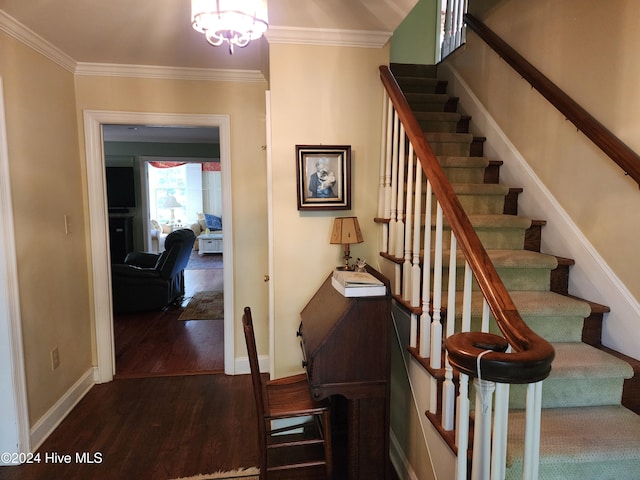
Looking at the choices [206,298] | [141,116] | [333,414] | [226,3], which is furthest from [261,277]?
[206,298]

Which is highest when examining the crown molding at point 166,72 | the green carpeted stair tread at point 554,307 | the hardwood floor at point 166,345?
the crown molding at point 166,72

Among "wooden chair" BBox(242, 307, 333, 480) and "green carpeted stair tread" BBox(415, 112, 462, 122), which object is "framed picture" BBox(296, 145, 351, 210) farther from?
"green carpeted stair tread" BBox(415, 112, 462, 122)

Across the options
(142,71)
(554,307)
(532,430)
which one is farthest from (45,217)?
(554,307)

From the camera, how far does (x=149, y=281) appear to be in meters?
4.56

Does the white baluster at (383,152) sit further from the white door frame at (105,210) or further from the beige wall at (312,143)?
the white door frame at (105,210)

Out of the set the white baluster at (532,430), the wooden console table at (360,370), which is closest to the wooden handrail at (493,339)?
the white baluster at (532,430)

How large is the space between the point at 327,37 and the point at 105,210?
6.85 feet

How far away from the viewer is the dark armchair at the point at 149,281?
4.48 m

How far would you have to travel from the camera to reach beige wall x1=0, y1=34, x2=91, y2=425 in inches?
81.4

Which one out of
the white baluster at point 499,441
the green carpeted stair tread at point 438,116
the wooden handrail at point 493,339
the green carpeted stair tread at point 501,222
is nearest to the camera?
the wooden handrail at point 493,339

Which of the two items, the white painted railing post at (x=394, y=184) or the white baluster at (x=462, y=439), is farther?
the white painted railing post at (x=394, y=184)

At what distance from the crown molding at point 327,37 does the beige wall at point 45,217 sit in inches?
57.4

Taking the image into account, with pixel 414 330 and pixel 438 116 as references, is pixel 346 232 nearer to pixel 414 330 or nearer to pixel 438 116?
pixel 414 330

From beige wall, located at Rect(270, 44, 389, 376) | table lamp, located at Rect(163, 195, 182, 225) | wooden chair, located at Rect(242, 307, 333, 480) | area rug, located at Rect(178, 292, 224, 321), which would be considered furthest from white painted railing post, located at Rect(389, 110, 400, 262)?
table lamp, located at Rect(163, 195, 182, 225)
